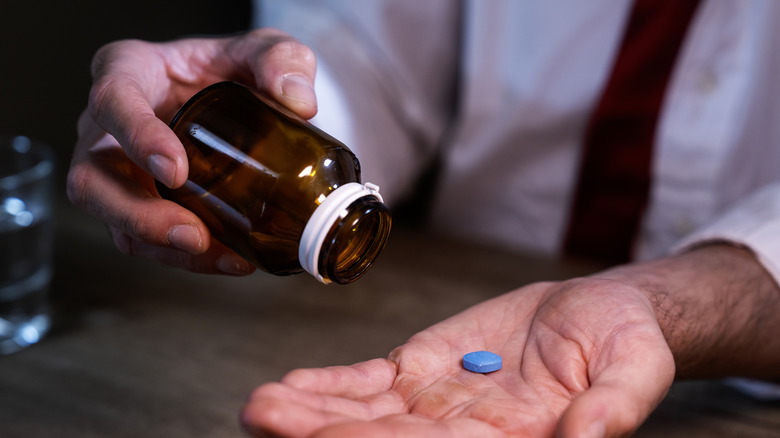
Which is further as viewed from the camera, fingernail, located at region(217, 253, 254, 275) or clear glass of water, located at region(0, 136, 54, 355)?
clear glass of water, located at region(0, 136, 54, 355)

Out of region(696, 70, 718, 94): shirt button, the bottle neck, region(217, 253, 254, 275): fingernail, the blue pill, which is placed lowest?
the blue pill

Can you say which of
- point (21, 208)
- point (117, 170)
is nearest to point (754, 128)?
point (117, 170)

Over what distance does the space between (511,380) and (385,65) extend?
30.1 inches

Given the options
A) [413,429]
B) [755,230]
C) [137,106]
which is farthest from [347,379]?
[755,230]

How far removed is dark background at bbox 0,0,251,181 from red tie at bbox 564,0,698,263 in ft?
2.99

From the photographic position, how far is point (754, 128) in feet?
3.67

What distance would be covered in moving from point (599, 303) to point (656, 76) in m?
0.60

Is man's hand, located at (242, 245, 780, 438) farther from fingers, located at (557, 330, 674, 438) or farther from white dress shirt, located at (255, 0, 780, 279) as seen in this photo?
white dress shirt, located at (255, 0, 780, 279)

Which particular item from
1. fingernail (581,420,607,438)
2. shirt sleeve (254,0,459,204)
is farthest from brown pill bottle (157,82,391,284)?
shirt sleeve (254,0,459,204)

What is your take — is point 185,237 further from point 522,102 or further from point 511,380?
point 522,102

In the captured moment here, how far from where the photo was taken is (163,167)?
575 mm

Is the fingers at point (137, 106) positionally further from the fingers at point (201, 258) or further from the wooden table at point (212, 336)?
the wooden table at point (212, 336)

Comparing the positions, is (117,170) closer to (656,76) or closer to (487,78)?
(487,78)

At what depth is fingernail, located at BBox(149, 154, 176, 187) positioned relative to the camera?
22.6 inches
